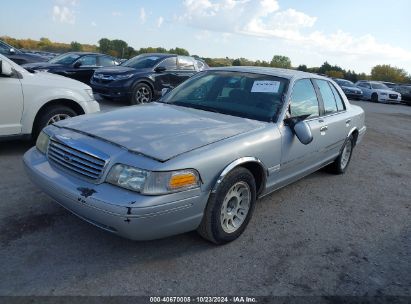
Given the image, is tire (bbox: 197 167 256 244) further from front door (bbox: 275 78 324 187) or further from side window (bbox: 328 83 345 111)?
side window (bbox: 328 83 345 111)

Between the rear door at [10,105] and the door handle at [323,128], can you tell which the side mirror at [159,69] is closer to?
the rear door at [10,105]

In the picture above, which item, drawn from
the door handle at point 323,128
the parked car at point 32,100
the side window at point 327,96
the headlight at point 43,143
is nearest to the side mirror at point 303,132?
the door handle at point 323,128

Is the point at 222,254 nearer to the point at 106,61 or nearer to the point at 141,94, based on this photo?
the point at 141,94

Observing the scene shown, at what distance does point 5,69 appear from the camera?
5121 mm

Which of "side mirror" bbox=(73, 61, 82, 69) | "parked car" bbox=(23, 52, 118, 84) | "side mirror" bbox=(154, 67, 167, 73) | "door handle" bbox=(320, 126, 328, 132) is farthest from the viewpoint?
"side mirror" bbox=(73, 61, 82, 69)

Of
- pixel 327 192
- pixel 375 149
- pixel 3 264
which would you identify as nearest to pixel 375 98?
pixel 375 149

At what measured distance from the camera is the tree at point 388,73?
5501 cm

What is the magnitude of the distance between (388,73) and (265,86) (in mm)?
60972

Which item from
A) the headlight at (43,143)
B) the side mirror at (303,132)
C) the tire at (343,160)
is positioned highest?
the side mirror at (303,132)

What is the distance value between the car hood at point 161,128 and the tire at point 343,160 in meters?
2.49

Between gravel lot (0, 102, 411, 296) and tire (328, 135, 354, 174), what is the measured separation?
3.73 feet

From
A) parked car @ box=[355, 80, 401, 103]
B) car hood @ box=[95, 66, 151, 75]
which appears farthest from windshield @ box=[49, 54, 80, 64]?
parked car @ box=[355, 80, 401, 103]

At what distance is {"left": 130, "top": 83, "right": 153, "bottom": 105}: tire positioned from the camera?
10531 millimetres

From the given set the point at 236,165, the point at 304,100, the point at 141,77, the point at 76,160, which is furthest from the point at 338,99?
the point at 141,77
